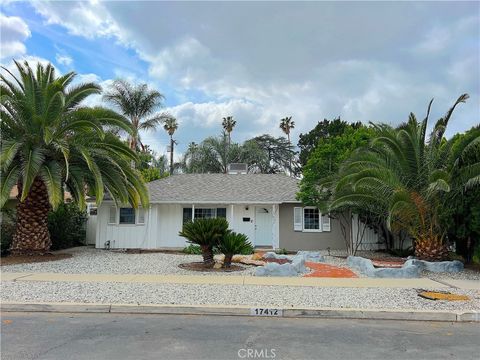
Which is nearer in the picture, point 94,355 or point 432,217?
point 94,355

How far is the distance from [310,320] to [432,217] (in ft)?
27.9

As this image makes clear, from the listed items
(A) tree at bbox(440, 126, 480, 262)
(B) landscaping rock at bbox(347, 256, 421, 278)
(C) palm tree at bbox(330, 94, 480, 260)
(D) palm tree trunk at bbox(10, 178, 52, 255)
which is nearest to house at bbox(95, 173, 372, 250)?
(D) palm tree trunk at bbox(10, 178, 52, 255)

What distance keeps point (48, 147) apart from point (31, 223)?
3.06m

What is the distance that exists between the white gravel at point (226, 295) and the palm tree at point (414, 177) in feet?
13.6

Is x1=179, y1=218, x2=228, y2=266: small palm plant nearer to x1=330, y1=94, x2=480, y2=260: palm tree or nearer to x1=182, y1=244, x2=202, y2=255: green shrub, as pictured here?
x1=330, y1=94, x2=480, y2=260: palm tree

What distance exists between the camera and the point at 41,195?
55.5 ft

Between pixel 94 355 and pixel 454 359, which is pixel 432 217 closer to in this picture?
pixel 454 359

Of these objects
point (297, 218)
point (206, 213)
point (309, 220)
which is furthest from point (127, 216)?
point (309, 220)

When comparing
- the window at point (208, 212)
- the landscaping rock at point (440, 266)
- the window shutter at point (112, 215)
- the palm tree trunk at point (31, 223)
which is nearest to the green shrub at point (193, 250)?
the window at point (208, 212)

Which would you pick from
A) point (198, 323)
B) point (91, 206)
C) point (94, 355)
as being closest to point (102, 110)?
point (91, 206)

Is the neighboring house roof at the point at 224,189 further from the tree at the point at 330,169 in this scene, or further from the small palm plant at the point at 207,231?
the small palm plant at the point at 207,231

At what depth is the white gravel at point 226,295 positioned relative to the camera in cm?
898

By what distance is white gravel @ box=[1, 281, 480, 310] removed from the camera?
8.98 meters

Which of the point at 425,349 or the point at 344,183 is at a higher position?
the point at 344,183
